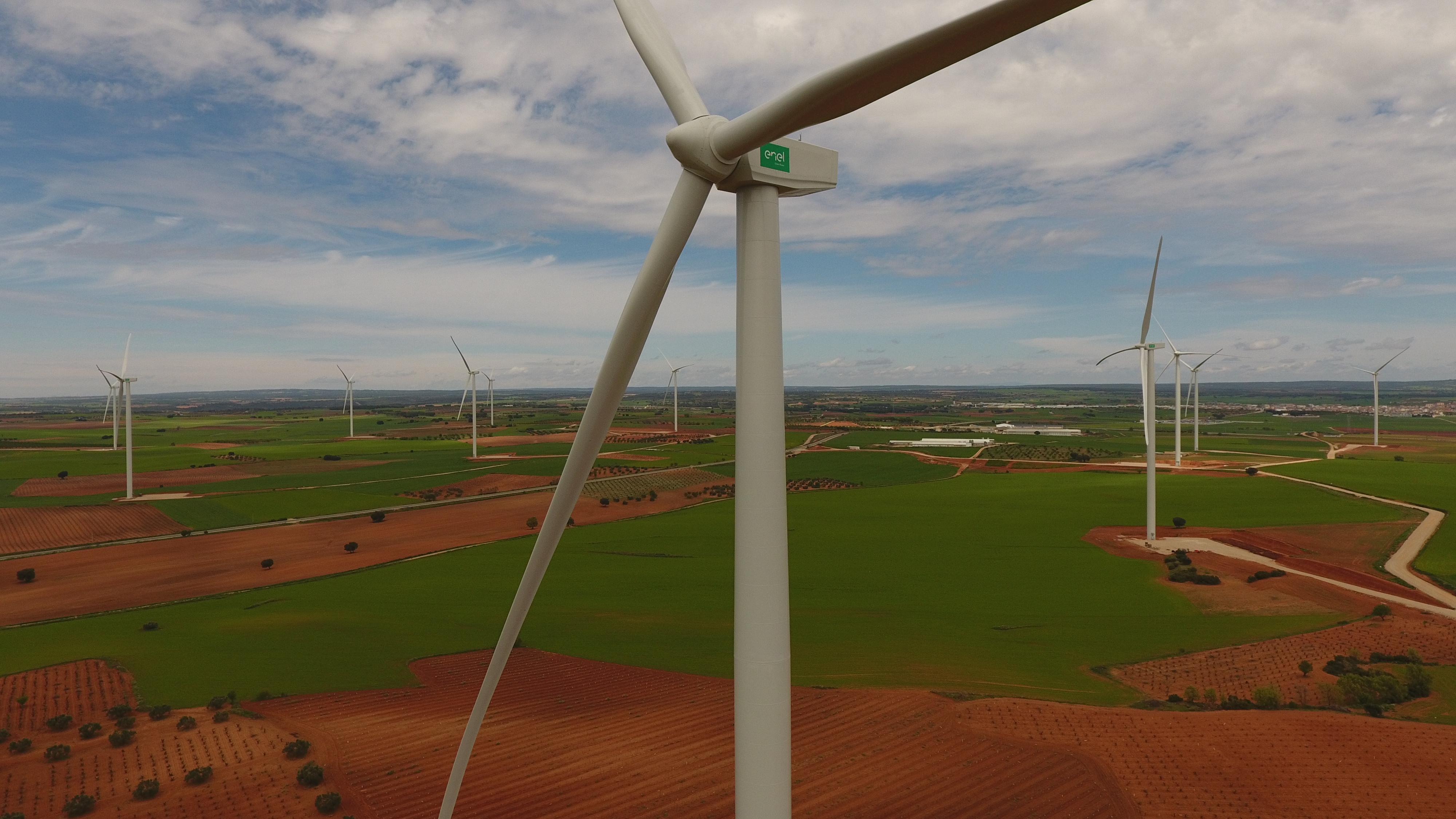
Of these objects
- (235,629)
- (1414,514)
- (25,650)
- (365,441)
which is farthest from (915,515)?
(365,441)

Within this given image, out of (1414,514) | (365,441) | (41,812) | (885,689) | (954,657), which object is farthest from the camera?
(365,441)

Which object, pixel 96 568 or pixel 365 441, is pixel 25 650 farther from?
pixel 365 441

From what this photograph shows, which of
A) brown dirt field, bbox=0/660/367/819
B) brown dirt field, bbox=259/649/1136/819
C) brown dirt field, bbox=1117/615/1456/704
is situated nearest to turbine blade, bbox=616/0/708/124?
brown dirt field, bbox=259/649/1136/819

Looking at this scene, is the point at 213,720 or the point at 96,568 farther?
the point at 96,568

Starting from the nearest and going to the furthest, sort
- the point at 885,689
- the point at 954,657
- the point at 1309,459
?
1. the point at 885,689
2. the point at 954,657
3. the point at 1309,459

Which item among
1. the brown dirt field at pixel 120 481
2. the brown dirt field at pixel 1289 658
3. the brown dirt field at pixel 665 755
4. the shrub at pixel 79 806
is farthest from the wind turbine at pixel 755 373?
the brown dirt field at pixel 120 481

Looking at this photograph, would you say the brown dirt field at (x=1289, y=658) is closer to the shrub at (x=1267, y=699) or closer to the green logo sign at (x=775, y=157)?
the shrub at (x=1267, y=699)
